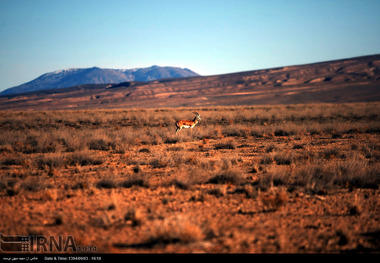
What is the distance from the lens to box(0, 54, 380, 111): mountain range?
7269 centimetres

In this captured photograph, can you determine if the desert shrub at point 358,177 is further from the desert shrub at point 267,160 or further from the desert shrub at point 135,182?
the desert shrub at point 135,182

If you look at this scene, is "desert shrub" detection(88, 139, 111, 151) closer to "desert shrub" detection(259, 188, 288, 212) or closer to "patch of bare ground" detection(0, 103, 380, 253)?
"patch of bare ground" detection(0, 103, 380, 253)

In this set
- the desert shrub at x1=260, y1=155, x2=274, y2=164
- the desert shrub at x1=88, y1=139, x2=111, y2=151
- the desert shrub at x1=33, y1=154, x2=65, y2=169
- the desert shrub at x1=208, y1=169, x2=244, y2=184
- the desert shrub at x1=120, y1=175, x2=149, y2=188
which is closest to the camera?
the desert shrub at x1=120, y1=175, x2=149, y2=188

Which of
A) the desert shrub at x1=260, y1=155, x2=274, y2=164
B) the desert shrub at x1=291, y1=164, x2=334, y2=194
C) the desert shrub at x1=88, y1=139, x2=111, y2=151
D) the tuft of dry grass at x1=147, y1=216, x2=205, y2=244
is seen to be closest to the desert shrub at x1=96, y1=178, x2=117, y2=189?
the tuft of dry grass at x1=147, y1=216, x2=205, y2=244

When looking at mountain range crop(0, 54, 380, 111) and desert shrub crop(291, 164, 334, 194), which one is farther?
mountain range crop(0, 54, 380, 111)

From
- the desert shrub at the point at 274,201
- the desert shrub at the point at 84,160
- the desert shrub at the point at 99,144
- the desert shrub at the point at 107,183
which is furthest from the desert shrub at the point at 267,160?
the desert shrub at the point at 99,144

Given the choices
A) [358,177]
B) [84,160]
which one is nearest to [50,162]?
[84,160]

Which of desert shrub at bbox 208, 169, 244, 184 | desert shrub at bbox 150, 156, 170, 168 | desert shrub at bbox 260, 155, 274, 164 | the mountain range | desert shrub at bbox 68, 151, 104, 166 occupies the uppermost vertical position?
the mountain range

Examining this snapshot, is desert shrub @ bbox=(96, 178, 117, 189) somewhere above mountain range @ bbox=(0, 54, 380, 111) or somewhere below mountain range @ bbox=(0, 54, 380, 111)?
below

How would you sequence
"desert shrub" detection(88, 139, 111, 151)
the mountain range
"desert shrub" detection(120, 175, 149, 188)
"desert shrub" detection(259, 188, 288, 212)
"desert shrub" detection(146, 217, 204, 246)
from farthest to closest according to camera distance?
the mountain range → "desert shrub" detection(88, 139, 111, 151) → "desert shrub" detection(120, 175, 149, 188) → "desert shrub" detection(259, 188, 288, 212) → "desert shrub" detection(146, 217, 204, 246)

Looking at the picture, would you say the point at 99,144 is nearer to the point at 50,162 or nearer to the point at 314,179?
the point at 50,162
